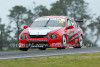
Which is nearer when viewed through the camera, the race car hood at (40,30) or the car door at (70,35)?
the race car hood at (40,30)

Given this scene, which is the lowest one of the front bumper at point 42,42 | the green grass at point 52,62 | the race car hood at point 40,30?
the green grass at point 52,62

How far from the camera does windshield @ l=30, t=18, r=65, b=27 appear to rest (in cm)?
1341

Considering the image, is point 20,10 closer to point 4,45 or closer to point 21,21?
point 21,21

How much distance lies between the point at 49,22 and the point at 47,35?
5.00 ft

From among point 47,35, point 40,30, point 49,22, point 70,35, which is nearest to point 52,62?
point 47,35

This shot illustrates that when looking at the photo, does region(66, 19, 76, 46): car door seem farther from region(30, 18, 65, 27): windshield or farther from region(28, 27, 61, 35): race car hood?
region(28, 27, 61, 35): race car hood

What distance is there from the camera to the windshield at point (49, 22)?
13.4 metres

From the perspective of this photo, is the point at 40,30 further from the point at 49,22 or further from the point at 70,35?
the point at 70,35

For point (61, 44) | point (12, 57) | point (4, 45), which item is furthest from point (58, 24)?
point (4, 45)

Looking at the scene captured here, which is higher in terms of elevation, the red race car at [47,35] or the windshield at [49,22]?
the windshield at [49,22]

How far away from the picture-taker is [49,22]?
536 inches

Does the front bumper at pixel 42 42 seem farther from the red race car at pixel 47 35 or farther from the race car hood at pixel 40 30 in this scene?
the race car hood at pixel 40 30

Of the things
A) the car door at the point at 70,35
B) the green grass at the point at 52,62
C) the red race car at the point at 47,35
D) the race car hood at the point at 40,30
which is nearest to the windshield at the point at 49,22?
the red race car at the point at 47,35

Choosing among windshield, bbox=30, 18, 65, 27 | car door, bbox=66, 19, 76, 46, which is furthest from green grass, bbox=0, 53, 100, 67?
car door, bbox=66, 19, 76, 46
